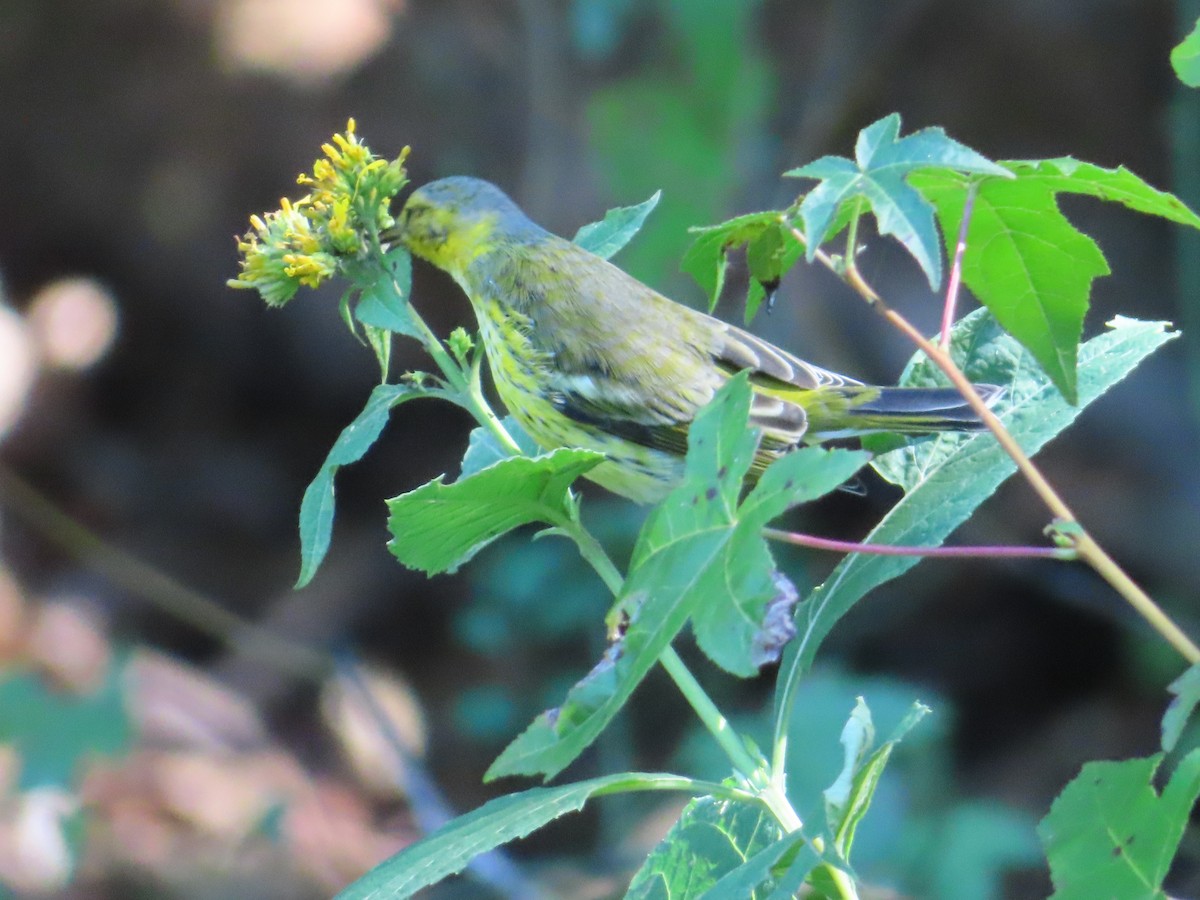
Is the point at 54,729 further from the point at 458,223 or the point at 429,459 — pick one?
the point at 458,223

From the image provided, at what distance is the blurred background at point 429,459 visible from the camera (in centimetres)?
450

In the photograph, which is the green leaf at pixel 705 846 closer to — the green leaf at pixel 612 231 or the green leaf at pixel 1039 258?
the green leaf at pixel 1039 258

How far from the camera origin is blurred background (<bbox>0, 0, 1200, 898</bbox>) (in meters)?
4.50

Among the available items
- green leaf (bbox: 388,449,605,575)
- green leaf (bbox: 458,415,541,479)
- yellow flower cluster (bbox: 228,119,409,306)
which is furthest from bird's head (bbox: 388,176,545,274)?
green leaf (bbox: 388,449,605,575)

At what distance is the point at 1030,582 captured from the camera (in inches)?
193

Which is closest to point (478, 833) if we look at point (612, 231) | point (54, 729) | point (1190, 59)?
point (612, 231)

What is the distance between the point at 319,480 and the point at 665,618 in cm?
49

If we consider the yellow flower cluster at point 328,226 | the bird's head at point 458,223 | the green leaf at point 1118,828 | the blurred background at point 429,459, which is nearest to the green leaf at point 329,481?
the yellow flower cluster at point 328,226

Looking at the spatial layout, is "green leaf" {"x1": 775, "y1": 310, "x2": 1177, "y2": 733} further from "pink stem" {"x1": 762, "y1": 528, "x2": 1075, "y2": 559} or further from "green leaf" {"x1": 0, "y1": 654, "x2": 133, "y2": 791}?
"green leaf" {"x1": 0, "y1": 654, "x2": 133, "y2": 791}

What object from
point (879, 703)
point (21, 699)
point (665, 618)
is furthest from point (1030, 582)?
point (665, 618)

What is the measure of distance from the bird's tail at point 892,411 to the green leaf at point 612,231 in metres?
0.46

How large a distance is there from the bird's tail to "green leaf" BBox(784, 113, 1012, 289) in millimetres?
499

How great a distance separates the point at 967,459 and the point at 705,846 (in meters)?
0.53

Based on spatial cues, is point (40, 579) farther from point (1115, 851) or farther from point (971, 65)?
point (1115, 851)
